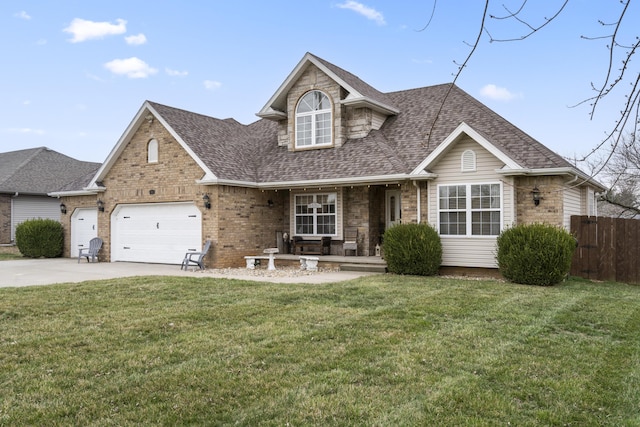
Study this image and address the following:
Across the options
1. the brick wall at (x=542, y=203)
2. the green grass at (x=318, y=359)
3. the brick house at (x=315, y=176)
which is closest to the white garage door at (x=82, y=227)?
the brick house at (x=315, y=176)

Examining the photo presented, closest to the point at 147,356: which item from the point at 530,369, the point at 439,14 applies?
the point at 530,369

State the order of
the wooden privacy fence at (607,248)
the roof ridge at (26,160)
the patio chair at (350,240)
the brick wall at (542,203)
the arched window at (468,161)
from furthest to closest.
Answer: the roof ridge at (26,160)
the patio chair at (350,240)
the arched window at (468,161)
the wooden privacy fence at (607,248)
the brick wall at (542,203)

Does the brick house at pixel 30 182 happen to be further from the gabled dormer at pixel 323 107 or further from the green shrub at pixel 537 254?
the green shrub at pixel 537 254

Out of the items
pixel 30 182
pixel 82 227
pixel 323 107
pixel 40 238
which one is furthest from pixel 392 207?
pixel 30 182

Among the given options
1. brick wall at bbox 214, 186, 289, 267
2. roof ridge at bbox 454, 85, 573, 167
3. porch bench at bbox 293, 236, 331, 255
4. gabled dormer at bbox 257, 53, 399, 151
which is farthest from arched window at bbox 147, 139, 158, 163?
roof ridge at bbox 454, 85, 573, 167

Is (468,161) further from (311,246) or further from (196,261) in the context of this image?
(196,261)

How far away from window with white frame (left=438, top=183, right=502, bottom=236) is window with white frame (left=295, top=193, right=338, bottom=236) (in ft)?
14.4

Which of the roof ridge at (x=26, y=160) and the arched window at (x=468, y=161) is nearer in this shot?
the arched window at (x=468, y=161)

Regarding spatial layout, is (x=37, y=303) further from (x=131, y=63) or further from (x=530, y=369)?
(x=131, y=63)

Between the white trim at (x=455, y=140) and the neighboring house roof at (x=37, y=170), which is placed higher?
the neighboring house roof at (x=37, y=170)

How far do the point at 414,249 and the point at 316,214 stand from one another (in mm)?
5176

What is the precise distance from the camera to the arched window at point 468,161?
47.5ft

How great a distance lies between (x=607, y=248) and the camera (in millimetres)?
14477

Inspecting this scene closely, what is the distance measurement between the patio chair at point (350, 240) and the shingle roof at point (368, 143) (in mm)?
2210
